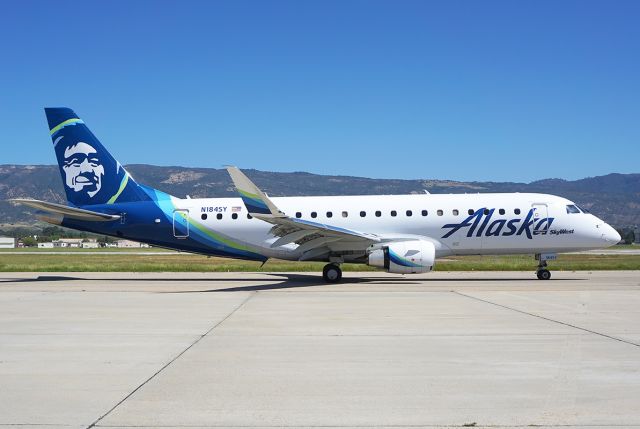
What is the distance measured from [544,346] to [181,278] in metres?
20.7

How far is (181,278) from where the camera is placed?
2847 cm

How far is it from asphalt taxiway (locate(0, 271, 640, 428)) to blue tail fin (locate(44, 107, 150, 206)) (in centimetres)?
994

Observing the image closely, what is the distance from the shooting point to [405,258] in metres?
23.6

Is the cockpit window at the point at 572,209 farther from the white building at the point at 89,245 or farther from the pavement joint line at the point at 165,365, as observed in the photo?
the white building at the point at 89,245

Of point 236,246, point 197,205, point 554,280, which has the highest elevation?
point 197,205

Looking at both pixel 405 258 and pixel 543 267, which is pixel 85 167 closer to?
pixel 405 258

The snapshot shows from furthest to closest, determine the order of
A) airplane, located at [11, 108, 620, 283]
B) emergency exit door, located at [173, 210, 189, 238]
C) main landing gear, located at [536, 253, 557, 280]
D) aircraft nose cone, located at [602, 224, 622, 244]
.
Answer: emergency exit door, located at [173, 210, 189, 238] → aircraft nose cone, located at [602, 224, 622, 244] → main landing gear, located at [536, 253, 557, 280] → airplane, located at [11, 108, 620, 283]

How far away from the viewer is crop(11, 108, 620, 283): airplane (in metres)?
25.6

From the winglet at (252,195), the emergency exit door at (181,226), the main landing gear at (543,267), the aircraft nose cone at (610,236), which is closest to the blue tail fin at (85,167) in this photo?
the emergency exit door at (181,226)

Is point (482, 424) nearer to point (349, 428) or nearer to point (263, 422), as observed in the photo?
point (349, 428)

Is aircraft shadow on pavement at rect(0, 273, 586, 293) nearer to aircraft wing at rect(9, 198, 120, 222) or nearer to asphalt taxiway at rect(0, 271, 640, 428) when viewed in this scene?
aircraft wing at rect(9, 198, 120, 222)

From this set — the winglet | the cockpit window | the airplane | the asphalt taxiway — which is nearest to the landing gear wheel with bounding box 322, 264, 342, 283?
the airplane

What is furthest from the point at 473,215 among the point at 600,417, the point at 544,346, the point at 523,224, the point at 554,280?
the point at 600,417

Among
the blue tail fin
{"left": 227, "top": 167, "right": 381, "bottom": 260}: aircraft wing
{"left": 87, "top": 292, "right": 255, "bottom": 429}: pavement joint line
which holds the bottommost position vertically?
{"left": 87, "top": 292, "right": 255, "bottom": 429}: pavement joint line
